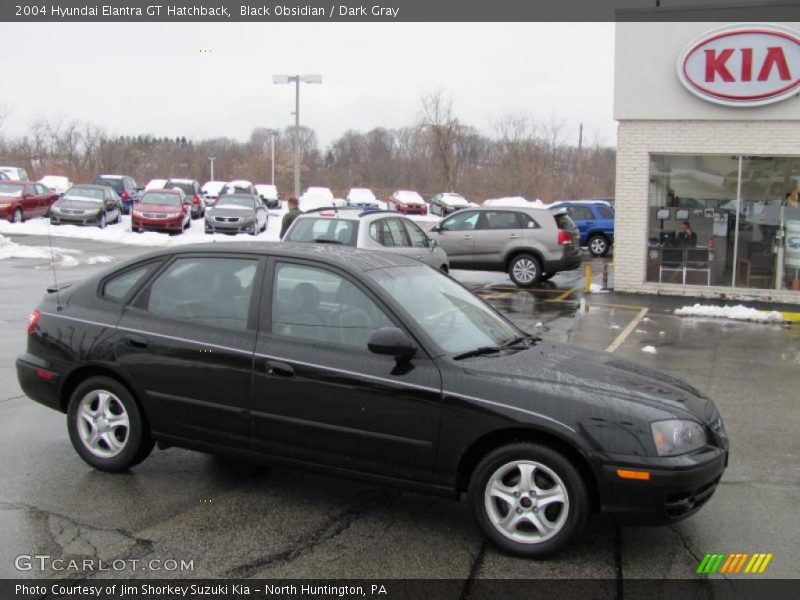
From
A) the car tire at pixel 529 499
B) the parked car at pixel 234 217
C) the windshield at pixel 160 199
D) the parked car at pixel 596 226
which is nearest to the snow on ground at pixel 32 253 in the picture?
the parked car at pixel 234 217

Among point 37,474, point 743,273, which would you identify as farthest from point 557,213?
point 37,474

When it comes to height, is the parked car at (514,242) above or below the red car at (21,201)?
below

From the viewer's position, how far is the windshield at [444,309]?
4.67m

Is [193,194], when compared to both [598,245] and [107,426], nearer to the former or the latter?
[598,245]

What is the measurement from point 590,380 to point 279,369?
5.87 ft

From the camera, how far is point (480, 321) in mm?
5195

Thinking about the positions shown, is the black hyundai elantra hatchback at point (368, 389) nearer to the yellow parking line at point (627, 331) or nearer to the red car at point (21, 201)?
the yellow parking line at point (627, 331)

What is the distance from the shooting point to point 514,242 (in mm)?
16812

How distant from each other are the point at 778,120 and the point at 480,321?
1145 centimetres

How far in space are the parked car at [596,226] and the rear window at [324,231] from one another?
1390 centimetres

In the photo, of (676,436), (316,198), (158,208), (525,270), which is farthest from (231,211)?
(676,436)

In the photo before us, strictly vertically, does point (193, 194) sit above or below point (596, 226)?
above

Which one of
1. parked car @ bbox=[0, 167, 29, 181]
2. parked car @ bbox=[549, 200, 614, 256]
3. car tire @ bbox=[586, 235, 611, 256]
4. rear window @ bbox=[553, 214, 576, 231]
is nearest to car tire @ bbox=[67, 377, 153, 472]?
rear window @ bbox=[553, 214, 576, 231]

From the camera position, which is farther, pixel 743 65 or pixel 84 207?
pixel 84 207
